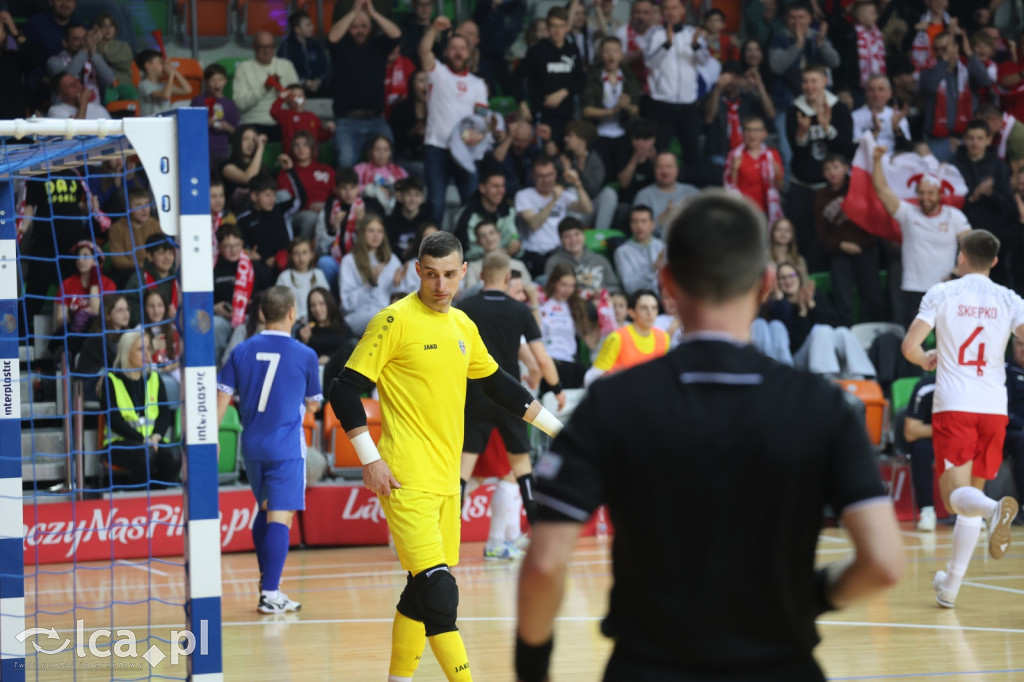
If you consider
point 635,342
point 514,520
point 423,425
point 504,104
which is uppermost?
point 504,104

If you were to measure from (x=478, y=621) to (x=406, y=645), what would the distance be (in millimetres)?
2491

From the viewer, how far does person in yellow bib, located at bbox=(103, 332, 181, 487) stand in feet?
35.4

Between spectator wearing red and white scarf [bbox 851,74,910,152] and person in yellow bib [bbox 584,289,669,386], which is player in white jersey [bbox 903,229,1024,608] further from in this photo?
spectator wearing red and white scarf [bbox 851,74,910,152]

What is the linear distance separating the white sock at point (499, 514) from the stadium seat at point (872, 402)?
433 cm

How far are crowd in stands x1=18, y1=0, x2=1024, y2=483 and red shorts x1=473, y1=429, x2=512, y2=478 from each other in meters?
1.97

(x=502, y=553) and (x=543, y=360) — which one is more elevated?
(x=543, y=360)

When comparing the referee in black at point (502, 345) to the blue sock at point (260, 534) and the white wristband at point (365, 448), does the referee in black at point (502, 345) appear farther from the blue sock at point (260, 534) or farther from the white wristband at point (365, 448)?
the white wristband at point (365, 448)

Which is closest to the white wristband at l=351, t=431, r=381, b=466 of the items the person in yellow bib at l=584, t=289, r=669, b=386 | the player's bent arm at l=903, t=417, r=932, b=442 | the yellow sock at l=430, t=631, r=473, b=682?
the yellow sock at l=430, t=631, r=473, b=682

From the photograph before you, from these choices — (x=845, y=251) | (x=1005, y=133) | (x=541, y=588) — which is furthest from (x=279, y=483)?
(x=1005, y=133)

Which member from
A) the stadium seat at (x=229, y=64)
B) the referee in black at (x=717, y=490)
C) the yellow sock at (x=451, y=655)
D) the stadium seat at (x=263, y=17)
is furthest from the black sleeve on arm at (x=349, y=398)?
the stadium seat at (x=263, y=17)

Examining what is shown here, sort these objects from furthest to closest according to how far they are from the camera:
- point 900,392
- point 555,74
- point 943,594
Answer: point 555,74, point 900,392, point 943,594

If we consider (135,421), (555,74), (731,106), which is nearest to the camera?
(135,421)

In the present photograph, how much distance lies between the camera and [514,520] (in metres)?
10.9

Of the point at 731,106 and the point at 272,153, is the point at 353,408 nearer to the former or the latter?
the point at 272,153
